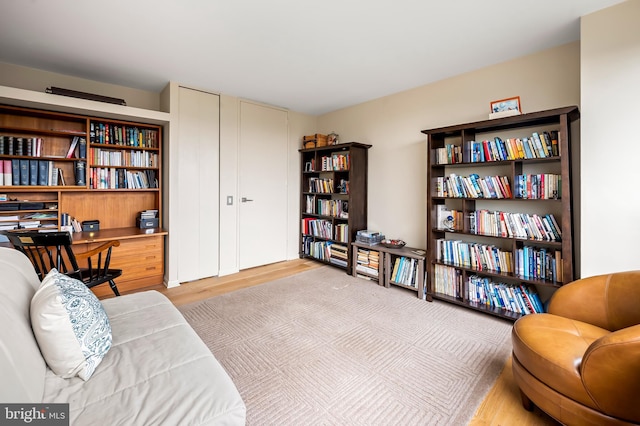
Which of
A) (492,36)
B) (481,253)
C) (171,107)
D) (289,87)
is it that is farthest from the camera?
(289,87)

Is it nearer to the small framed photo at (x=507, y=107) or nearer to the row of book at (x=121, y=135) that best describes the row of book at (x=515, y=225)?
the small framed photo at (x=507, y=107)

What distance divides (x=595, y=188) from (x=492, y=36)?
1.48 meters

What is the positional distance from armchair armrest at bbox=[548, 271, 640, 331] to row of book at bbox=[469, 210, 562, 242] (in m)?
0.75

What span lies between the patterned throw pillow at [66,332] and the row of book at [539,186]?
3.12m

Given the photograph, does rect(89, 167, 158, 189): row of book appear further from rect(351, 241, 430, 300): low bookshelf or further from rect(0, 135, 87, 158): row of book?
rect(351, 241, 430, 300): low bookshelf

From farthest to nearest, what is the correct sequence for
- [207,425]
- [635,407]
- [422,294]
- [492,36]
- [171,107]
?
[171,107]
[422,294]
[492,36]
[635,407]
[207,425]

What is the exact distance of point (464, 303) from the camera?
276cm

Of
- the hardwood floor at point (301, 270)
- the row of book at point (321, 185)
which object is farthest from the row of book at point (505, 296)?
the row of book at point (321, 185)

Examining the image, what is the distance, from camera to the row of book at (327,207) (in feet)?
13.5

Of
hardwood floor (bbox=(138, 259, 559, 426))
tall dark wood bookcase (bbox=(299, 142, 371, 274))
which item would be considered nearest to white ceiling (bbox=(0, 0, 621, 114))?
tall dark wood bookcase (bbox=(299, 142, 371, 274))

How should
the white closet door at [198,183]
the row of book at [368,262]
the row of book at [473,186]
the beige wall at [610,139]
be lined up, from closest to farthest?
the beige wall at [610,139] → the row of book at [473,186] → the white closet door at [198,183] → the row of book at [368,262]

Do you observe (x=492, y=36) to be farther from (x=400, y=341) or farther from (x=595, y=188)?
(x=400, y=341)

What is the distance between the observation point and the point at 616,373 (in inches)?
42.6

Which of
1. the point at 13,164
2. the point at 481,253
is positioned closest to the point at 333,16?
the point at 481,253
